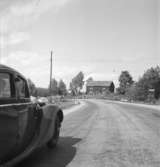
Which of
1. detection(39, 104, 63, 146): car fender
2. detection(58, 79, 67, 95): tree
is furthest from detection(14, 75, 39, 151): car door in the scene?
detection(58, 79, 67, 95): tree

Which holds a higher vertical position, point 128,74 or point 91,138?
point 128,74

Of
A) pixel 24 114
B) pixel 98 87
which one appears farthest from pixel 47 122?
pixel 98 87

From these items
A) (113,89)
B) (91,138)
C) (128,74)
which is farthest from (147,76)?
(113,89)

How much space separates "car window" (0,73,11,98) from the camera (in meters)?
4.41

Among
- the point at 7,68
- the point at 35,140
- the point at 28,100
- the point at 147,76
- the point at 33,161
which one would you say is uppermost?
the point at 147,76

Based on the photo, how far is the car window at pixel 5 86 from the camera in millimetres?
4405

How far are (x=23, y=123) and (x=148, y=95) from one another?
62.7m

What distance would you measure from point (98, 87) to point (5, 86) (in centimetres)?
14844

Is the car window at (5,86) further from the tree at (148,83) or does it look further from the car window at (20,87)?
the tree at (148,83)

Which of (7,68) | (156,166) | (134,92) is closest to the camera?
(7,68)

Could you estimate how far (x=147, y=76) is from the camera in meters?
70.2

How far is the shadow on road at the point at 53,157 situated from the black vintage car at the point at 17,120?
386mm

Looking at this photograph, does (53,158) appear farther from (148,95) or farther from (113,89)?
(113,89)

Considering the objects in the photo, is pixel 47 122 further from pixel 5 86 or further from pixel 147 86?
pixel 147 86
